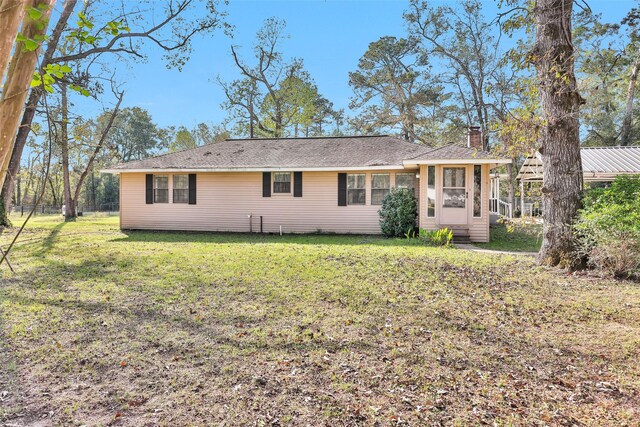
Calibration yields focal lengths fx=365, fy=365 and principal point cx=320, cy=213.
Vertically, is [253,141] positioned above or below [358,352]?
above

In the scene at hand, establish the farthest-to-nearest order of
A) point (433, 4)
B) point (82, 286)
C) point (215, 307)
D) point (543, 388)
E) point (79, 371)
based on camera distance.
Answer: point (433, 4) → point (82, 286) → point (215, 307) → point (79, 371) → point (543, 388)

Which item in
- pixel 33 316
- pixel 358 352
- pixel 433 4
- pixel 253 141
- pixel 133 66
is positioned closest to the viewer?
pixel 358 352

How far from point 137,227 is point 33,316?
10.9 metres

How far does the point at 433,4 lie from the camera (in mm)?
24359

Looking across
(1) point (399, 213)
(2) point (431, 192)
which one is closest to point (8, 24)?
(1) point (399, 213)

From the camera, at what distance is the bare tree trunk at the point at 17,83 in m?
1.24

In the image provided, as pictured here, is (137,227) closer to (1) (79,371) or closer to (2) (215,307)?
(2) (215,307)

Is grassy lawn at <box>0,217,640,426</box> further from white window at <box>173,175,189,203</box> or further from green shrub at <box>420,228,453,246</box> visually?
white window at <box>173,175,189,203</box>

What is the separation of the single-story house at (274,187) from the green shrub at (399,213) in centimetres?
37

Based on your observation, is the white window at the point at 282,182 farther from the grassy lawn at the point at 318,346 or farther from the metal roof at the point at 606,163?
the metal roof at the point at 606,163

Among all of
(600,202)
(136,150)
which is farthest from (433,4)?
(136,150)

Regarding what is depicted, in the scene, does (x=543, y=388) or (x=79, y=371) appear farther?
(x=79, y=371)

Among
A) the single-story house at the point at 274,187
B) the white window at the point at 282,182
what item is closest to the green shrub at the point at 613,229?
the single-story house at the point at 274,187

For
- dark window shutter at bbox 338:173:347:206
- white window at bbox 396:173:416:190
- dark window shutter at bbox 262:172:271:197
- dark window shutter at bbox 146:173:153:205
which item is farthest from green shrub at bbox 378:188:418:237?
dark window shutter at bbox 146:173:153:205
